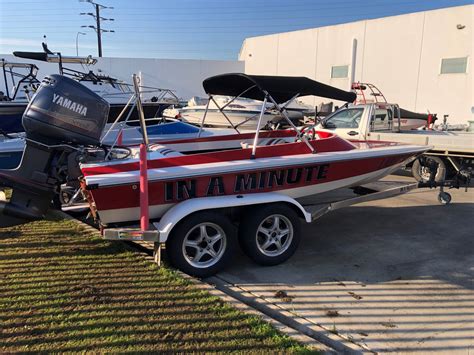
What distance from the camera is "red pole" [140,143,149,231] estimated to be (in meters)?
3.72

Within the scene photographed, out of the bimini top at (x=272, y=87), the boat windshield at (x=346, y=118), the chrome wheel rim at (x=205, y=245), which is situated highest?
the bimini top at (x=272, y=87)

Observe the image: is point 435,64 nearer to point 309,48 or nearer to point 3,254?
point 309,48

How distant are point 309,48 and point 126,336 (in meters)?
23.4

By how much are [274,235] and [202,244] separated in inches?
32.0

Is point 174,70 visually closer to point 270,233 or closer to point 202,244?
point 270,233

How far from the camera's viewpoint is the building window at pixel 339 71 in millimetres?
22109

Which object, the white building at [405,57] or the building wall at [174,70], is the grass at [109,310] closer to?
the white building at [405,57]

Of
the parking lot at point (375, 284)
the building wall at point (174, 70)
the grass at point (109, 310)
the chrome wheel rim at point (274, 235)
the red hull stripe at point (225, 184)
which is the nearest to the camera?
the grass at point (109, 310)

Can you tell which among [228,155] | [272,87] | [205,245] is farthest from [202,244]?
[272,87]

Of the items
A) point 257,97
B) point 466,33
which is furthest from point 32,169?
point 466,33

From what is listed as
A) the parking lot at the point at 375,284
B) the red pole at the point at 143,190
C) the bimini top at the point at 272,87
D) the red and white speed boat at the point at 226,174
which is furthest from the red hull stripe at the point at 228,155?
the parking lot at the point at 375,284

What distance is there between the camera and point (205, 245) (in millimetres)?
4133

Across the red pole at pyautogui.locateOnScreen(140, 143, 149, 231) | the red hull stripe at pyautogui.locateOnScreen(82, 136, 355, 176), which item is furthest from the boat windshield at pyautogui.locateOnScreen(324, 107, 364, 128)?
the red pole at pyautogui.locateOnScreen(140, 143, 149, 231)

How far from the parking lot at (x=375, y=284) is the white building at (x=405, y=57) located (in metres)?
13.7
